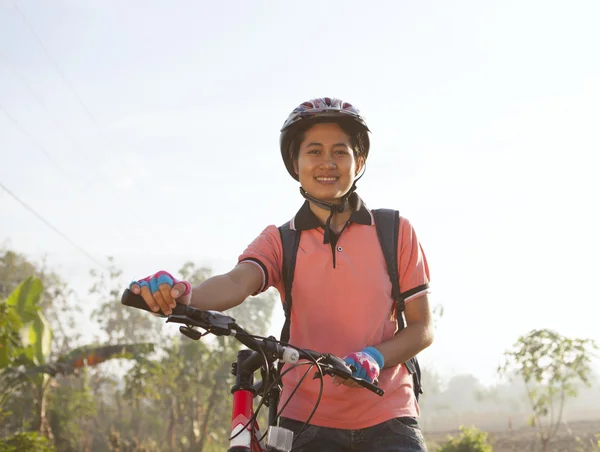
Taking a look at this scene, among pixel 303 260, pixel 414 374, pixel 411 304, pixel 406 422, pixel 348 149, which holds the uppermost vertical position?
pixel 348 149

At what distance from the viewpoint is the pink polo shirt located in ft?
9.67

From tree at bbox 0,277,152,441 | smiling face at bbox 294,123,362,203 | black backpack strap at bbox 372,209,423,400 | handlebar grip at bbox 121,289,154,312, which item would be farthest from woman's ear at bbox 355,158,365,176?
tree at bbox 0,277,152,441

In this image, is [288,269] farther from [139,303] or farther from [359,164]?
[139,303]

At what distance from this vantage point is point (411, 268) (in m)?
3.10

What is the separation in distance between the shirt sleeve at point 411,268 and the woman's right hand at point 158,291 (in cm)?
121

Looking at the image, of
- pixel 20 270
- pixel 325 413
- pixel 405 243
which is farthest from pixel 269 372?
pixel 20 270

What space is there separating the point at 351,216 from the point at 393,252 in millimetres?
272

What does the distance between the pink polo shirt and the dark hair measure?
46 cm

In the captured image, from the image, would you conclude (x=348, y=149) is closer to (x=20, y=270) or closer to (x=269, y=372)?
(x=269, y=372)

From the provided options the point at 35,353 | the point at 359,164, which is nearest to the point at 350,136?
the point at 359,164

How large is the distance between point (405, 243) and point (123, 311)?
40.4m

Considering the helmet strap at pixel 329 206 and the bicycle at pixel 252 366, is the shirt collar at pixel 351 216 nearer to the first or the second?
the helmet strap at pixel 329 206

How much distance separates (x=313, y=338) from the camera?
307 centimetres

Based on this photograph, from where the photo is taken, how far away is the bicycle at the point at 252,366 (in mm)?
2191
